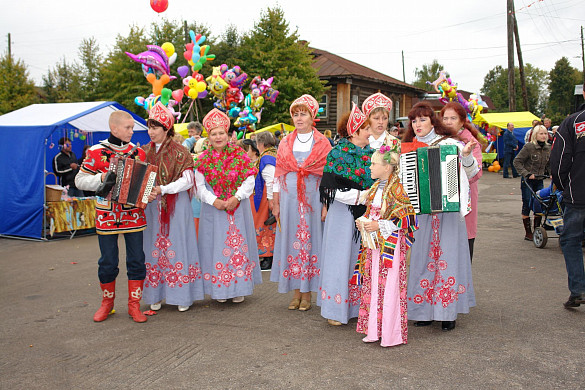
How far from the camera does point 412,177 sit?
449 cm

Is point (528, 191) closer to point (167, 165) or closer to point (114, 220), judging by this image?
point (167, 165)

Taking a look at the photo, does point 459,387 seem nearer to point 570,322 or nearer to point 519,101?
point 570,322

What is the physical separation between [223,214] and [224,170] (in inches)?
18.9

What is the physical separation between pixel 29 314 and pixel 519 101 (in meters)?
61.2

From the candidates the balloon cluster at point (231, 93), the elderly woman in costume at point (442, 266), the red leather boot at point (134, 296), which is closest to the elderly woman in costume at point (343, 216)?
the elderly woman in costume at point (442, 266)

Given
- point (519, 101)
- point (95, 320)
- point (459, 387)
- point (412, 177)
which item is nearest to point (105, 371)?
point (95, 320)

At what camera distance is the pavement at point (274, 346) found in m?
3.73

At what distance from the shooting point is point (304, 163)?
5.38 metres

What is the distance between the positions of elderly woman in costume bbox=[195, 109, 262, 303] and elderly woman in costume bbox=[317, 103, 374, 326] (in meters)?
1.04

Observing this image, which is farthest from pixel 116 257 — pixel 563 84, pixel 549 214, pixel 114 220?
pixel 563 84

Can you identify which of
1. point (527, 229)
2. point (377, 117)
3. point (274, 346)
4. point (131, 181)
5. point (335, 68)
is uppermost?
point (335, 68)

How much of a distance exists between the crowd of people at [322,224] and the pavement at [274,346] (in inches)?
8.2

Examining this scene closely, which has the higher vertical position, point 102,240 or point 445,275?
point 102,240

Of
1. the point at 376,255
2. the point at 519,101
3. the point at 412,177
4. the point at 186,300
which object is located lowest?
the point at 186,300
